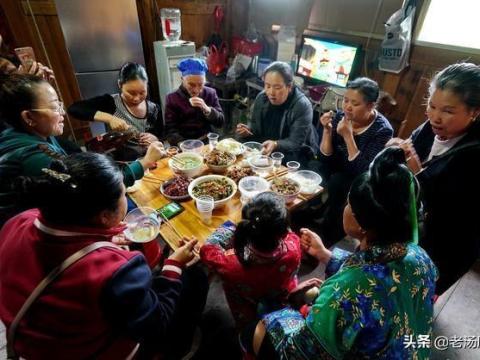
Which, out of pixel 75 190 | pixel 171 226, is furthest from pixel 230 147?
pixel 75 190

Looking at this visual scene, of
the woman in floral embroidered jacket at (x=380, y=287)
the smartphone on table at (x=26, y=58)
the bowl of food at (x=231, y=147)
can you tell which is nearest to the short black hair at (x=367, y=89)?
the bowl of food at (x=231, y=147)

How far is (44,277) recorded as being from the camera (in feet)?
3.02

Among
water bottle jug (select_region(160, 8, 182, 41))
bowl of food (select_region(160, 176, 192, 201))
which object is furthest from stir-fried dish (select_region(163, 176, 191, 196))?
water bottle jug (select_region(160, 8, 182, 41))

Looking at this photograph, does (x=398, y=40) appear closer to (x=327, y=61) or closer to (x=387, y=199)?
(x=327, y=61)

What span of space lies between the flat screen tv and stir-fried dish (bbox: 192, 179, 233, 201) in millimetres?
3018

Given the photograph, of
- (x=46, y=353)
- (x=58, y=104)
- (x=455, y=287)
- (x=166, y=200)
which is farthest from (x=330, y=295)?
(x=455, y=287)

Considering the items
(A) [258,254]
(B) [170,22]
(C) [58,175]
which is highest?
(B) [170,22]

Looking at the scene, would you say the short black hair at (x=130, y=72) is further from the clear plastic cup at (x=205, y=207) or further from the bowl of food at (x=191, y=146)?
the clear plastic cup at (x=205, y=207)

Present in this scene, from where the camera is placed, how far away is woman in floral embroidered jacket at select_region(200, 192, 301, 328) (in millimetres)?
1313

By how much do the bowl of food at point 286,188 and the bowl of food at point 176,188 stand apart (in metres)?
0.64

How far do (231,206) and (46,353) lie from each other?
119cm

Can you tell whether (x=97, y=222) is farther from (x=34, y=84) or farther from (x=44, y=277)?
(x=34, y=84)

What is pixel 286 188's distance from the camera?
1913mm

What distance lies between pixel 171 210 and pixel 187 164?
496 millimetres
